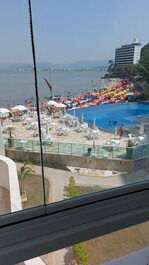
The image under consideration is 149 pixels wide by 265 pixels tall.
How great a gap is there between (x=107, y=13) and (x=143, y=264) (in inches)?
50.4

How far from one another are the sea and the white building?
15 cm

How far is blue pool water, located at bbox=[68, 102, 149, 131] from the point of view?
1462 millimetres

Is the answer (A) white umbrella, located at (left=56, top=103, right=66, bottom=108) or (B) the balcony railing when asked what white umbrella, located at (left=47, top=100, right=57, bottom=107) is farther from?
(B) the balcony railing

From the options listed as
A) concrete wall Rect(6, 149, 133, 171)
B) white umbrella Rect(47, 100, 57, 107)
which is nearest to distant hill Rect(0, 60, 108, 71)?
white umbrella Rect(47, 100, 57, 107)

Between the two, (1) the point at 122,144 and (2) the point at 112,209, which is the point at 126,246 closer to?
(2) the point at 112,209

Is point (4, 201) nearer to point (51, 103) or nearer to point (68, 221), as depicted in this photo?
point (68, 221)

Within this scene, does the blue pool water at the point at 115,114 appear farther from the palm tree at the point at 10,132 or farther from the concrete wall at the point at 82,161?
the palm tree at the point at 10,132

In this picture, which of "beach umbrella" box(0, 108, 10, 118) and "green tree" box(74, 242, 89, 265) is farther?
"beach umbrella" box(0, 108, 10, 118)

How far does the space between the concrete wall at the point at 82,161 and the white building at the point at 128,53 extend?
0.70m

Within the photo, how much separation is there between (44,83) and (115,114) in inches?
28.1

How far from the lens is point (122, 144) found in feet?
5.39

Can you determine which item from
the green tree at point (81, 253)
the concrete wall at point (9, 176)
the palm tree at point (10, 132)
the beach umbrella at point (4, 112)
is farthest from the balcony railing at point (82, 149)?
the green tree at point (81, 253)

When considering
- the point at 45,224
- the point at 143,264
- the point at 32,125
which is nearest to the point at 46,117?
the point at 32,125

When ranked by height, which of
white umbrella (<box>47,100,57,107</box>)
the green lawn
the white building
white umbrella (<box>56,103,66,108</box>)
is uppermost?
the white building
